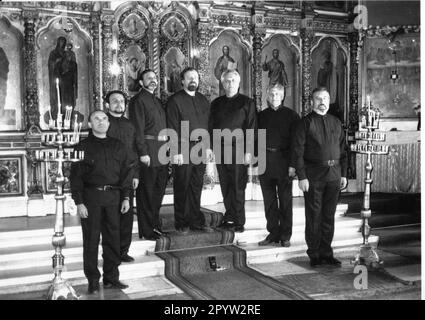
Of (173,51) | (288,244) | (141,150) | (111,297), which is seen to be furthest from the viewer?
(173,51)

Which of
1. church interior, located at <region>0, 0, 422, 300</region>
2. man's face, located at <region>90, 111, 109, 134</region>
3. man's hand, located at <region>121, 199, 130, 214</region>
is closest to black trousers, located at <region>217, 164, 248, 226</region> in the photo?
church interior, located at <region>0, 0, 422, 300</region>

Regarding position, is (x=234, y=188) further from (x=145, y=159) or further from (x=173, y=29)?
(x=173, y=29)

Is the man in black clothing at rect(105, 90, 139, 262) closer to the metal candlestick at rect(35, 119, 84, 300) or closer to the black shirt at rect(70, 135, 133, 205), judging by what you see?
the black shirt at rect(70, 135, 133, 205)

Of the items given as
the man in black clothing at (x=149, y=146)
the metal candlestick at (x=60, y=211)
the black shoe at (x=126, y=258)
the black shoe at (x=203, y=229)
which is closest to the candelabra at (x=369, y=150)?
the black shoe at (x=203, y=229)

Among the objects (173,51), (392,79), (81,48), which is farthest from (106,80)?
(392,79)

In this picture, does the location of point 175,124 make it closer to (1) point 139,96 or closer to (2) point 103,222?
(1) point 139,96

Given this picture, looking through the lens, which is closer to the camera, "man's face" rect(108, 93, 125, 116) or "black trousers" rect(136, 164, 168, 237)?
"man's face" rect(108, 93, 125, 116)

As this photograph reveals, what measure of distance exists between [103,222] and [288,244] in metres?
2.21

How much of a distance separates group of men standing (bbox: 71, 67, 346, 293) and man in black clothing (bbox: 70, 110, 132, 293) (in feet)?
0.04

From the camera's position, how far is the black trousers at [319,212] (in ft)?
16.9

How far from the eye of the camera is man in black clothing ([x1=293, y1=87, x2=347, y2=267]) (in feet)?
16.8

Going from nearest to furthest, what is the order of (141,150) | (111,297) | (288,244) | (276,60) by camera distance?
1. (111,297)
2. (141,150)
3. (288,244)
4. (276,60)

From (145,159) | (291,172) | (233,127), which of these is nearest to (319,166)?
(291,172)

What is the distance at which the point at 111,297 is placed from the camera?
4383mm
